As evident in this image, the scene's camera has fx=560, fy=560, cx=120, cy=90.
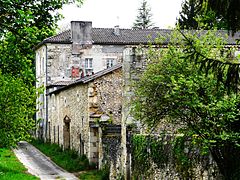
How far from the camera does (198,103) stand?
44.0 feet

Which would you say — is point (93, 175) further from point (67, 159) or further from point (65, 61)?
point (65, 61)

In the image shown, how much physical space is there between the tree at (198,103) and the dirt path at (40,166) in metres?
8.71

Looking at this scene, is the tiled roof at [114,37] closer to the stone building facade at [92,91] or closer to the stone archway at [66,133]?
the stone building facade at [92,91]

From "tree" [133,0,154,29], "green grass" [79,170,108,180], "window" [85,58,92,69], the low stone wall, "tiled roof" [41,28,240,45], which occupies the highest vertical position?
"tree" [133,0,154,29]

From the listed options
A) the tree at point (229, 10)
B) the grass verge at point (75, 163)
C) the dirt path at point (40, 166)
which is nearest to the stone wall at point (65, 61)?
the dirt path at point (40, 166)

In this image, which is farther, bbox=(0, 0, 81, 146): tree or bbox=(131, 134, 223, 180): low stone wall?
bbox=(131, 134, 223, 180): low stone wall

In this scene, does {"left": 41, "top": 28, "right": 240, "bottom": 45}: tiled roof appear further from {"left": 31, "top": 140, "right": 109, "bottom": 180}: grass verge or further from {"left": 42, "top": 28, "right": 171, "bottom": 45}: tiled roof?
{"left": 31, "top": 140, "right": 109, "bottom": 180}: grass verge

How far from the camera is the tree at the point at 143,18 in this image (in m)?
76.6

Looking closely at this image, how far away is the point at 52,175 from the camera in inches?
951

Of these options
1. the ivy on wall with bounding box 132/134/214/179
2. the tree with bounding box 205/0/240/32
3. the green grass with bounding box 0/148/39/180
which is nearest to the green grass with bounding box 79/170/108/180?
the green grass with bounding box 0/148/39/180

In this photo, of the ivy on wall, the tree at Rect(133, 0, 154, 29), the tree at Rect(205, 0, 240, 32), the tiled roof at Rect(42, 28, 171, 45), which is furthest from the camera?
the tree at Rect(133, 0, 154, 29)

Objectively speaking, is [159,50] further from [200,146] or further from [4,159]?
[4,159]

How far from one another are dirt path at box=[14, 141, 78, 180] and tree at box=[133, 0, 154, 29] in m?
Answer: 42.3

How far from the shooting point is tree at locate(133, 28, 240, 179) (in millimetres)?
13062
